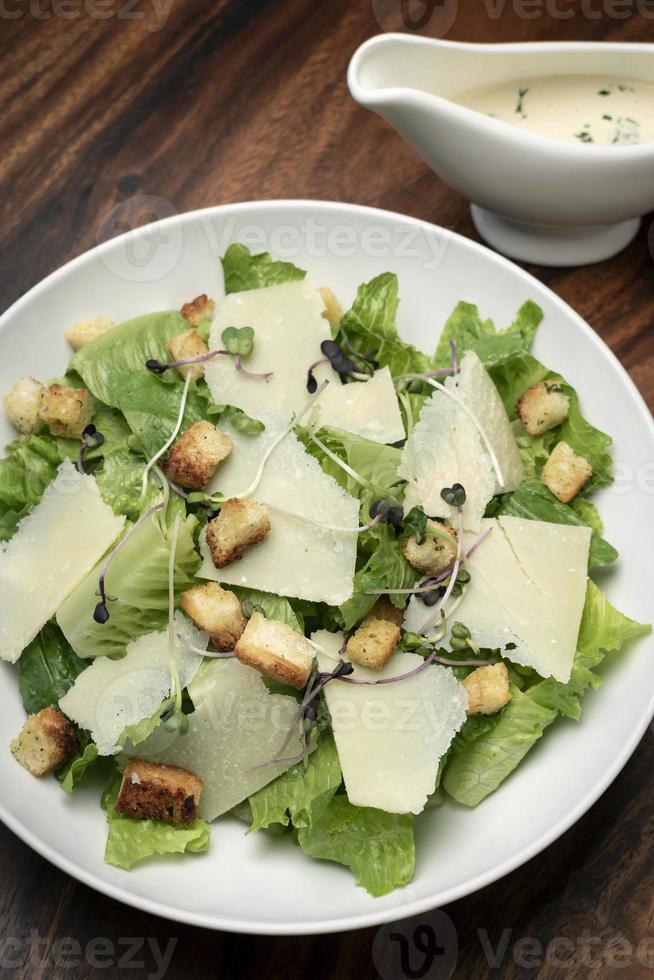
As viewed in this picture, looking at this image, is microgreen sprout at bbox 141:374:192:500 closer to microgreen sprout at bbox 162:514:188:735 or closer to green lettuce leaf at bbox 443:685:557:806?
microgreen sprout at bbox 162:514:188:735

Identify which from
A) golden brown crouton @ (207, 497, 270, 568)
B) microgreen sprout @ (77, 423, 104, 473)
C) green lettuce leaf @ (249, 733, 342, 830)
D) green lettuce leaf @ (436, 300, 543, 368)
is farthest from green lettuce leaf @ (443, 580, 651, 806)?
microgreen sprout @ (77, 423, 104, 473)

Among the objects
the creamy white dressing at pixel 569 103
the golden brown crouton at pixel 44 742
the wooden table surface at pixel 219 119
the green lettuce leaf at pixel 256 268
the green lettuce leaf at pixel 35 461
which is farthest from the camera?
the wooden table surface at pixel 219 119

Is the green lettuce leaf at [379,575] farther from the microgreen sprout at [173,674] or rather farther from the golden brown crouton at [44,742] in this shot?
the golden brown crouton at [44,742]

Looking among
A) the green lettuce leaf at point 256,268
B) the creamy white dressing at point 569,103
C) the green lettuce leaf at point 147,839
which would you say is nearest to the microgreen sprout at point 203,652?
the green lettuce leaf at point 147,839

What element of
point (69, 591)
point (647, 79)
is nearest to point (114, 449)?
point (69, 591)

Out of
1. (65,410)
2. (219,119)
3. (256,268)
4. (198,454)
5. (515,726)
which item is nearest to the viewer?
(515,726)

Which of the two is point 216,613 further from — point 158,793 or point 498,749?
point 498,749

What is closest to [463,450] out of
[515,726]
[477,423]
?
[477,423]
